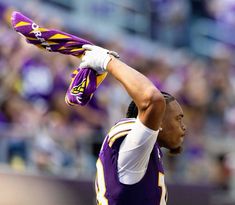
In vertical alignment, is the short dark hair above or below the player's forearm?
below

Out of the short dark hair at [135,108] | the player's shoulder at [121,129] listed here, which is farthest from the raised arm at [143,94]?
the short dark hair at [135,108]

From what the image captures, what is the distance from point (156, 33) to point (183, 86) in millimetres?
2532

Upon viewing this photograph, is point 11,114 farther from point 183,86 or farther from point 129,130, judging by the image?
point 129,130

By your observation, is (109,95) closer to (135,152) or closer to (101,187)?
(101,187)

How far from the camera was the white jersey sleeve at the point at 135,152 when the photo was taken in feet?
12.5

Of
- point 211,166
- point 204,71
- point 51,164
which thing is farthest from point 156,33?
point 51,164

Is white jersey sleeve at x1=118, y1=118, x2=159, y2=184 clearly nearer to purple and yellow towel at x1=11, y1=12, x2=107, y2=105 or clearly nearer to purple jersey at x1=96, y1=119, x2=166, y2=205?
purple jersey at x1=96, y1=119, x2=166, y2=205

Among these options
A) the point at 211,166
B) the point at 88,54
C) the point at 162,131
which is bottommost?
the point at 211,166

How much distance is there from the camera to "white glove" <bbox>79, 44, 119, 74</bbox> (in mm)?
3957

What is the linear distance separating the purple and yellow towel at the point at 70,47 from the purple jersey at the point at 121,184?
27 centimetres

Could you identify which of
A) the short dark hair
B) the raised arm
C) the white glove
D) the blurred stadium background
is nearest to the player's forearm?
the raised arm

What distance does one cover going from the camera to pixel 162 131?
13.5ft

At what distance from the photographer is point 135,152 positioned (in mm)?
3824

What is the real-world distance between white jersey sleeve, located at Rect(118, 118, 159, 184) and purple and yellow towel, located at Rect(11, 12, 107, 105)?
1.27 ft
